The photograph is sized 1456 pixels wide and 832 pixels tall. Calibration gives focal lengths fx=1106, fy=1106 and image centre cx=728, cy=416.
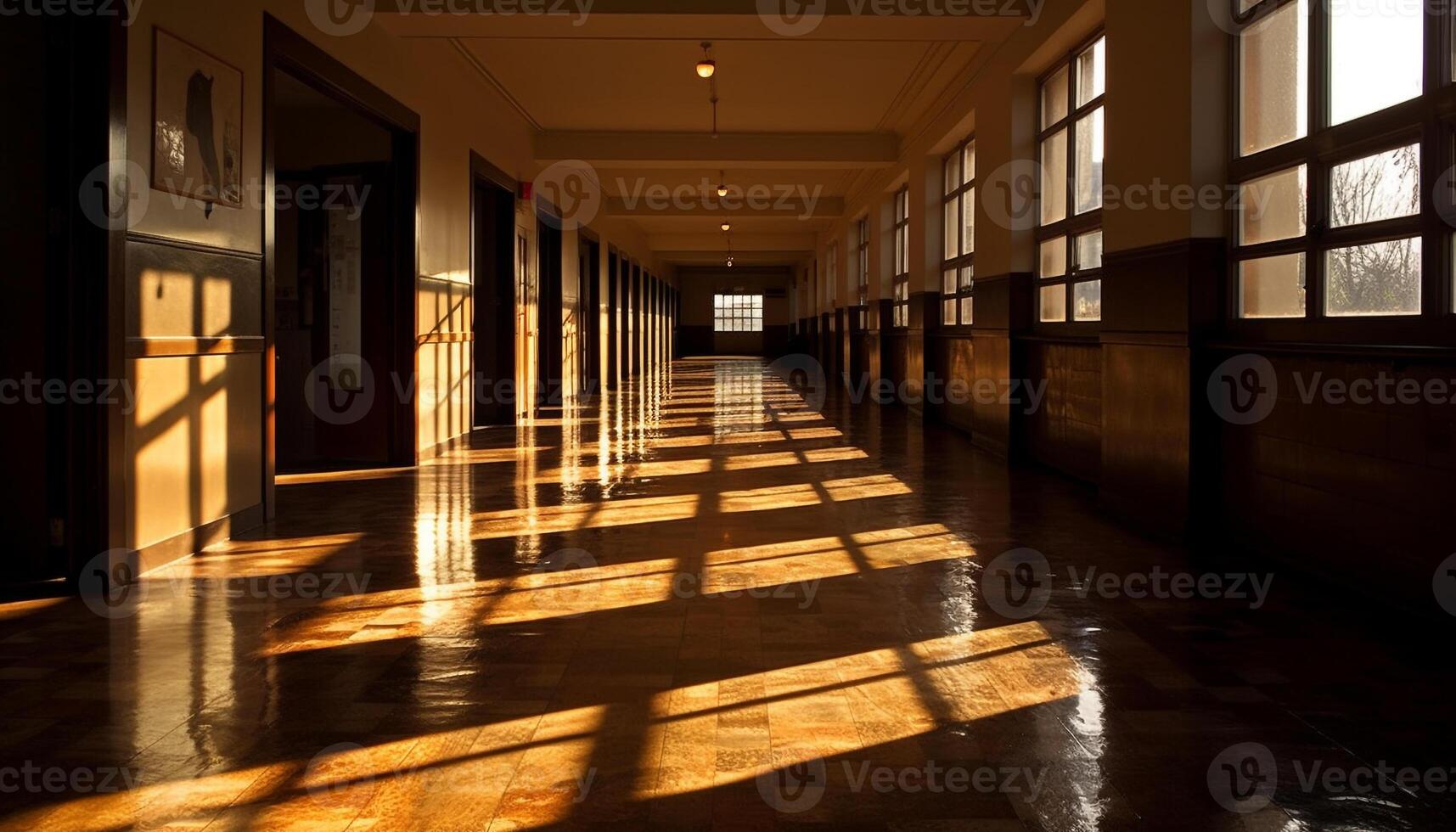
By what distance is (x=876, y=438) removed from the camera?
33.8 ft

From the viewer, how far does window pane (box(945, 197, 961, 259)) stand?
37.0 ft

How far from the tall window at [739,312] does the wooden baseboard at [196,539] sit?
37075mm

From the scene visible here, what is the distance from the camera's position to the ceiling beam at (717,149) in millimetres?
13078

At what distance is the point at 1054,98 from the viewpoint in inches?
318

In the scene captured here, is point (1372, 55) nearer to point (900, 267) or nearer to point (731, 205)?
point (900, 267)

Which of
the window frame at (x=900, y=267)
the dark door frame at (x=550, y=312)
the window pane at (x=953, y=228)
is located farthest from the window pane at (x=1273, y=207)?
the dark door frame at (x=550, y=312)

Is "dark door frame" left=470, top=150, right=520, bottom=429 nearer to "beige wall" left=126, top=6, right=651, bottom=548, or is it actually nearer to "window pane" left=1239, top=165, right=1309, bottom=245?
"beige wall" left=126, top=6, right=651, bottom=548

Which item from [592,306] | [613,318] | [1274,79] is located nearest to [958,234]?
[1274,79]

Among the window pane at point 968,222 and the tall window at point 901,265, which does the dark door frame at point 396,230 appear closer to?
the window pane at point 968,222

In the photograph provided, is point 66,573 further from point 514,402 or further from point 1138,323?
point 514,402

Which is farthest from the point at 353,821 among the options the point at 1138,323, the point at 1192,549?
the point at 1138,323

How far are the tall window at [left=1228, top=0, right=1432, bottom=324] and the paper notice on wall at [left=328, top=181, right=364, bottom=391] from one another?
638 cm

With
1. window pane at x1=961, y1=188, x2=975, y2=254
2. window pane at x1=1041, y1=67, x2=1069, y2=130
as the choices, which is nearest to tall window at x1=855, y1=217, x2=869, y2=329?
window pane at x1=961, y1=188, x2=975, y2=254

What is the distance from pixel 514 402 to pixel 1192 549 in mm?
8089
